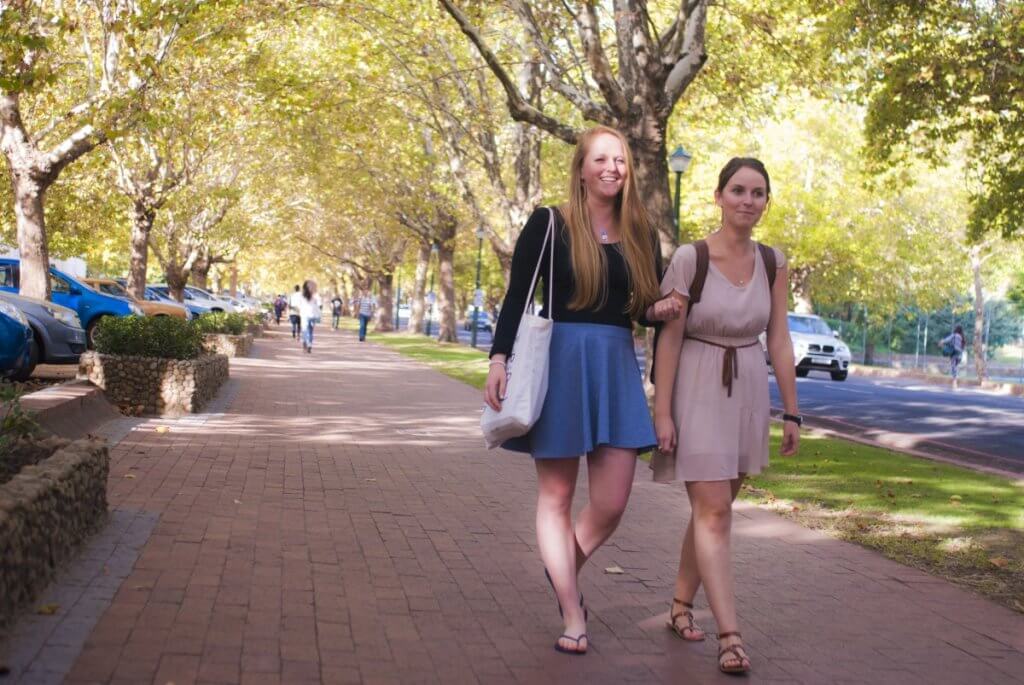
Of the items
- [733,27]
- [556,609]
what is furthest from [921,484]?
[733,27]

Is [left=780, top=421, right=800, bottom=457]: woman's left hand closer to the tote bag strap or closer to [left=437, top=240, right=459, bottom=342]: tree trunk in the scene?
the tote bag strap

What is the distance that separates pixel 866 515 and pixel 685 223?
142ft

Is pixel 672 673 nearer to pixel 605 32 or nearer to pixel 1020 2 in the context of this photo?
pixel 1020 2

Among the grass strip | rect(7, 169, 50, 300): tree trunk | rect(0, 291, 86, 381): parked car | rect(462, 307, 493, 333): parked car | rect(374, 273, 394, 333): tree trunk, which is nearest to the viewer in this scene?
the grass strip

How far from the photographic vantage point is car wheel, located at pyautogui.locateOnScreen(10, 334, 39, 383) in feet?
46.7

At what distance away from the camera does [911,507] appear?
9758mm

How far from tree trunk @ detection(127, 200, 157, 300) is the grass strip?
66.1 feet

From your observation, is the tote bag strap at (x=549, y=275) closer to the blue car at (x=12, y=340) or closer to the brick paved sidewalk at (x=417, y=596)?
the brick paved sidewalk at (x=417, y=596)

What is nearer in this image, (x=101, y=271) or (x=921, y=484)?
(x=921, y=484)

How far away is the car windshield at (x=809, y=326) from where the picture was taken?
33438 mm

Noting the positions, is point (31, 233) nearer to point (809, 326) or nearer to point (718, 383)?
point (718, 383)

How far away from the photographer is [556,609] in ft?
18.9

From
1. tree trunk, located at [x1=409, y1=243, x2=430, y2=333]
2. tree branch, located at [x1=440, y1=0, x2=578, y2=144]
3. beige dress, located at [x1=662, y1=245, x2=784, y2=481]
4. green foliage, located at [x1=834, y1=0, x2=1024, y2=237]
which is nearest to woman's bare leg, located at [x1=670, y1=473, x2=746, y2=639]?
beige dress, located at [x1=662, y1=245, x2=784, y2=481]

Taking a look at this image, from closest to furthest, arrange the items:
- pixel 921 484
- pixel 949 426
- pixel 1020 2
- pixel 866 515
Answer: pixel 866 515, pixel 921 484, pixel 1020 2, pixel 949 426
